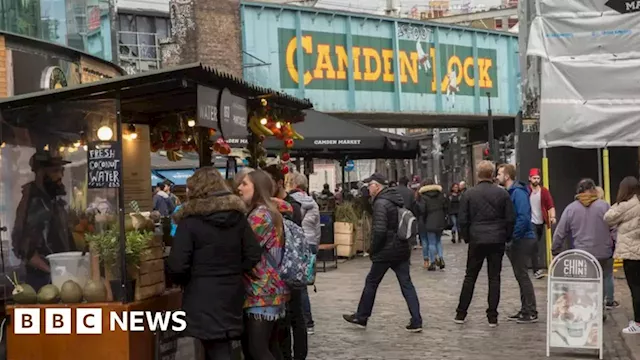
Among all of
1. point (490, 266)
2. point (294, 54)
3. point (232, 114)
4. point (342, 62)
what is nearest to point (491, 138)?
point (342, 62)

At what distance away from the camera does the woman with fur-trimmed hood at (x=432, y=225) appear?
18.2 m

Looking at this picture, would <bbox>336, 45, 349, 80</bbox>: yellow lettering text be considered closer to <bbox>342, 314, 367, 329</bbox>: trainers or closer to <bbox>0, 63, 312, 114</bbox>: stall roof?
<bbox>342, 314, 367, 329</bbox>: trainers

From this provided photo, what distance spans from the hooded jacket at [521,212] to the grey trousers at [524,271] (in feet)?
0.27

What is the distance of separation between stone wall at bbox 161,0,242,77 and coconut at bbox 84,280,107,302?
63.9ft

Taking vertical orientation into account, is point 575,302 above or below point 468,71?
below

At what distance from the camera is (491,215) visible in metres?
10.7

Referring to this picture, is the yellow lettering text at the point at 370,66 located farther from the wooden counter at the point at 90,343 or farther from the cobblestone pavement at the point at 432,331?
the wooden counter at the point at 90,343

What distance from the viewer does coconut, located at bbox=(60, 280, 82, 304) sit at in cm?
727

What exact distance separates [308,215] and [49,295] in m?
3.42

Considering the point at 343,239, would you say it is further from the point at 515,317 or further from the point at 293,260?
the point at 293,260

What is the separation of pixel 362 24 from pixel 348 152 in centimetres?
965

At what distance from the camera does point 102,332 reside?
23.4ft

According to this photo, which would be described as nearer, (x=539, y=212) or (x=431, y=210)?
(x=539, y=212)

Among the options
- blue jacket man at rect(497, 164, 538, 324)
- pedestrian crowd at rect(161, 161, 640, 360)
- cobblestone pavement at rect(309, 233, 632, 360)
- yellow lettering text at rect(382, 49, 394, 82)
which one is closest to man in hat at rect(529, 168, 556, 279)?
pedestrian crowd at rect(161, 161, 640, 360)
